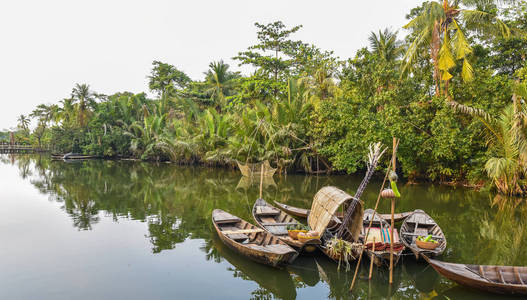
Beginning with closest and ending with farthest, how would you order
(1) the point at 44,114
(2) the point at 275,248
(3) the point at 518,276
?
(3) the point at 518,276 → (2) the point at 275,248 → (1) the point at 44,114

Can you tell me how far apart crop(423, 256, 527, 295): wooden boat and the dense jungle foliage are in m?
7.60

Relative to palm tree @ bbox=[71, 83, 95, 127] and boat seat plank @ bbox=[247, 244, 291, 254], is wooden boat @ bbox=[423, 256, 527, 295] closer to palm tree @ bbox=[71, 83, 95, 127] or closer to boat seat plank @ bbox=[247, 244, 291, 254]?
boat seat plank @ bbox=[247, 244, 291, 254]

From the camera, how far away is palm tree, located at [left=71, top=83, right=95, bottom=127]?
108 feet

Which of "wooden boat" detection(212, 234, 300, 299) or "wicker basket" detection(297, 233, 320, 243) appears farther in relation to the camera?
"wicker basket" detection(297, 233, 320, 243)

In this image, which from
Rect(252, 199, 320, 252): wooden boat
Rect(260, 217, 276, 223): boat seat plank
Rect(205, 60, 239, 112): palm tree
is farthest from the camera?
Rect(205, 60, 239, 112): palm tree

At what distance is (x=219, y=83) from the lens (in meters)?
29.4

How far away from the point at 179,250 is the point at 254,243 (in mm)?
Result: 1645

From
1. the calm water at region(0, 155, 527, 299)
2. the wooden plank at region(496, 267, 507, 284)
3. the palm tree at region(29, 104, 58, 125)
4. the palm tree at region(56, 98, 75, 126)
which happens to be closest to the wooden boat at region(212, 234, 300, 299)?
the calm water at region(0, 155, 527, 299)

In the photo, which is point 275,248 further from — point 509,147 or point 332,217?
point 509,147

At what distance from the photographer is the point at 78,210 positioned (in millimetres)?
10484

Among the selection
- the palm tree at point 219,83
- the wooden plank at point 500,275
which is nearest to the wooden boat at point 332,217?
the wooden plank at point 500,275

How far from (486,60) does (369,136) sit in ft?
19.9

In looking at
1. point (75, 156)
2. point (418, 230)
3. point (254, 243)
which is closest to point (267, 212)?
point (254, 243)

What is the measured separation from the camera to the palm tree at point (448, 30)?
1266cm
